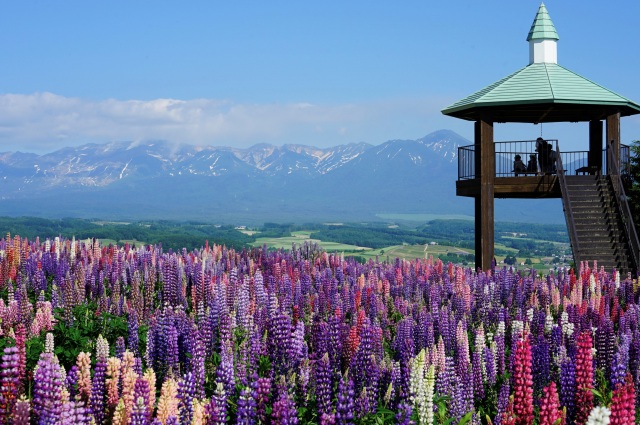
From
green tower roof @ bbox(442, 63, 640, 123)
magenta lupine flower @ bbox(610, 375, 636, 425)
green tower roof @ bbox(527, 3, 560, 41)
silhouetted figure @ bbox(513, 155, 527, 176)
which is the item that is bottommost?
magenta lupine flower @ bbox(610, 375, 636, 425)

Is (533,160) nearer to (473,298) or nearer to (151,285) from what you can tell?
(473,298)

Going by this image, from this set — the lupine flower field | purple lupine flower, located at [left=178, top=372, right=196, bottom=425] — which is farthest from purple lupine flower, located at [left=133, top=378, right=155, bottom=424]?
purple lupine flower, located at [left=178, top=372, right=196, bottom=425]

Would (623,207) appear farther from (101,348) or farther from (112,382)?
(112,382)

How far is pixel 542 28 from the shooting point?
102 feet

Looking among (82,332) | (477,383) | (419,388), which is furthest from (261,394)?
(82,332)

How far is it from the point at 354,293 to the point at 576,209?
13.5 meters

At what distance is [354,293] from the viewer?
16.8m

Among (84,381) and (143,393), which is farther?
(84,381)

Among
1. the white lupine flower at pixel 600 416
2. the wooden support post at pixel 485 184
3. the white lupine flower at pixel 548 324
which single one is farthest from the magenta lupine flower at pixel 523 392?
the wooden support post at pixel 485 184

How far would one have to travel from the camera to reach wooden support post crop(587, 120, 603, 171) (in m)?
31.9

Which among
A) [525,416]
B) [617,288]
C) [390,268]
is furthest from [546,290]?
[525,416]

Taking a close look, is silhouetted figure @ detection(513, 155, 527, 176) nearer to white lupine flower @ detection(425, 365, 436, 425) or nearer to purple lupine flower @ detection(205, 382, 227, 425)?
white lupine flower @ detection(425, 365, 436, 425)

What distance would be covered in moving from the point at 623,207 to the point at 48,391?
24.3m

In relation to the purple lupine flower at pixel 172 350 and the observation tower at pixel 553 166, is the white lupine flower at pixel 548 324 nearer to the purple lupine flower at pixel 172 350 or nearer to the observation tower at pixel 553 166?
the purple lupine flower at pixel 172 350
